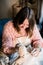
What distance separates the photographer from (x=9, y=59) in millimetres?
1213

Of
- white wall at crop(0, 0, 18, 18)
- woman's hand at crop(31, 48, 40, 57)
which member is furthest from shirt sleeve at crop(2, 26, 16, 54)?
white wall at crop(0, 0, 18, 18)

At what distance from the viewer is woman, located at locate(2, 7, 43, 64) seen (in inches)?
54.4

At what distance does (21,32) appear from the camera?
4.78 ft

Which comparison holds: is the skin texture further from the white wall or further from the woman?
the white wall

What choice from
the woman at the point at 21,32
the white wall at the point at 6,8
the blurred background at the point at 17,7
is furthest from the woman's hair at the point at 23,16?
the white wall at the point at 6,8

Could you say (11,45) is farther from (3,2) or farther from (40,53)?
(3,2)

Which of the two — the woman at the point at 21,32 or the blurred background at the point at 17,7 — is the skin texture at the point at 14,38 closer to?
the woman at the point at 21,32

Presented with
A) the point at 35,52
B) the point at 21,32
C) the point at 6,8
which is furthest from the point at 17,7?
the point at 35,52

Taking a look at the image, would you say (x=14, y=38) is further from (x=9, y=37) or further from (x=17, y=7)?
(x=17, y=7)

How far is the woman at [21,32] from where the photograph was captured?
54.4 inches

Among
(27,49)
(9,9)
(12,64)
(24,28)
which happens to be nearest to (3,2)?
(9,9)

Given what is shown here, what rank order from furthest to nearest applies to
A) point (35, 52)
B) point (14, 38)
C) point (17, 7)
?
point (17, 7), point (14, 38), point (35, 52)

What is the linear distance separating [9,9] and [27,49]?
134 centimetres

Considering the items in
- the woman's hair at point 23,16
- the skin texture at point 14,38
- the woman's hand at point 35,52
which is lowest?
the woman's hand at point 35,52
